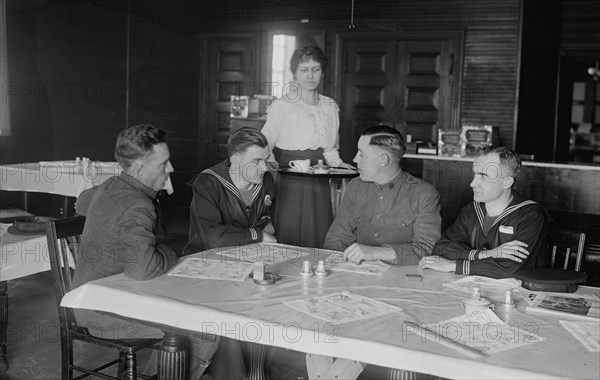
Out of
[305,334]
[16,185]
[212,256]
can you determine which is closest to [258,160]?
[212,256]

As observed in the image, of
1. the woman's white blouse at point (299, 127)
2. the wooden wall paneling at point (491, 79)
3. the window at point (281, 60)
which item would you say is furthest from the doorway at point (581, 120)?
the woman's white blouse at point (299, 127)

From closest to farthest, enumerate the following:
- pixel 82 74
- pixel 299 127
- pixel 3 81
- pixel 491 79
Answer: pixel 299 127 → pixel 3 81 → pixel 491 79 → pixel 82 74

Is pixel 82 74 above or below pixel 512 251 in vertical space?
above

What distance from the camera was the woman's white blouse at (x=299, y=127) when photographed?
5504 mm

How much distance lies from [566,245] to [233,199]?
171 centimetres

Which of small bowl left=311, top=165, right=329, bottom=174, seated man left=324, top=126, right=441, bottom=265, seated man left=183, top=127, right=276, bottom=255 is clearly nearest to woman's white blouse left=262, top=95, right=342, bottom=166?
small bowl left=311, top=165, right=329, bottom=174

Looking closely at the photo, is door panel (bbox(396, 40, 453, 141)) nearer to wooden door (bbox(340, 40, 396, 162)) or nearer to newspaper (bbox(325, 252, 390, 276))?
wooden door (bbox(340, 40, 396, 162))

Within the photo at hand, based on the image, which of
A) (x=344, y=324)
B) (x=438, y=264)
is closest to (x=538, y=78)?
(x=438, y=264)

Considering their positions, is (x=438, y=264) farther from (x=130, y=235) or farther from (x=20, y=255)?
(x=20, y=255)

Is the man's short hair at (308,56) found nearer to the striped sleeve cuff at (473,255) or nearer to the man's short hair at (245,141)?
the man's short hair at (245,141)

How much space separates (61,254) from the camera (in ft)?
10.6

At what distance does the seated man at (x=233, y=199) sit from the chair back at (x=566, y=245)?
142cm

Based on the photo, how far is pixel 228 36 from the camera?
10023 mm

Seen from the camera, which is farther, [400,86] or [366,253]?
[400,86]
